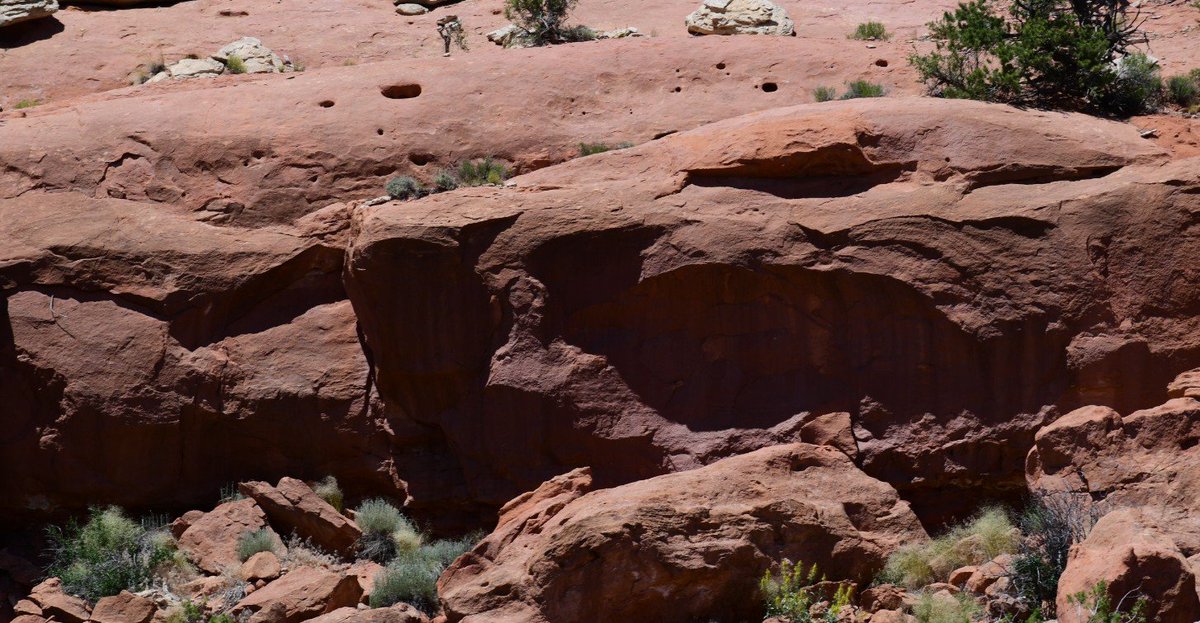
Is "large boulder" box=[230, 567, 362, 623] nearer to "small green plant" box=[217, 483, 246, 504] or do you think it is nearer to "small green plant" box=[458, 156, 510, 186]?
"small green plant" box=[217, 483, 246, 504]

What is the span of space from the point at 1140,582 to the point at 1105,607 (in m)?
0.42

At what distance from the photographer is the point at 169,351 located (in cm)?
1337

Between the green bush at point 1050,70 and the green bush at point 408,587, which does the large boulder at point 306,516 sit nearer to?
the green bush at point 408,587

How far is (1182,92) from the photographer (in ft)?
48.6

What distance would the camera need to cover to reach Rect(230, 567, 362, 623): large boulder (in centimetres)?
1071

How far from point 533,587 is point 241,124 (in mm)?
7227

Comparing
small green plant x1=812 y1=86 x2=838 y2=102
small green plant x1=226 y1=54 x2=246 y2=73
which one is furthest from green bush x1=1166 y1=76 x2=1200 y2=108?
small green plant x1=226 y1=54 x2=246 y2=73

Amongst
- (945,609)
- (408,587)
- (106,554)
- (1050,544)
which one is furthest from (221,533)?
(1050,544)

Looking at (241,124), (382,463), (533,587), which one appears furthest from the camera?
(241,124)

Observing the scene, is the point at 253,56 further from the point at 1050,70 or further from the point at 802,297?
the point at 1050,70

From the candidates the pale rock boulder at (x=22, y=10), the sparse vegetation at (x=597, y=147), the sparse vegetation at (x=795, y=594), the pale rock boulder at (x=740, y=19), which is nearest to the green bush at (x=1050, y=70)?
the sparse vegetation at (x=597, y=147)

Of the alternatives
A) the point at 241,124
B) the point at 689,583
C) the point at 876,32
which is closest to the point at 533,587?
the point at 689,583

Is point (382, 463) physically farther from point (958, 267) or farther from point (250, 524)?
point (958, 267)

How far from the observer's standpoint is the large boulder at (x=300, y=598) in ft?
35.1
